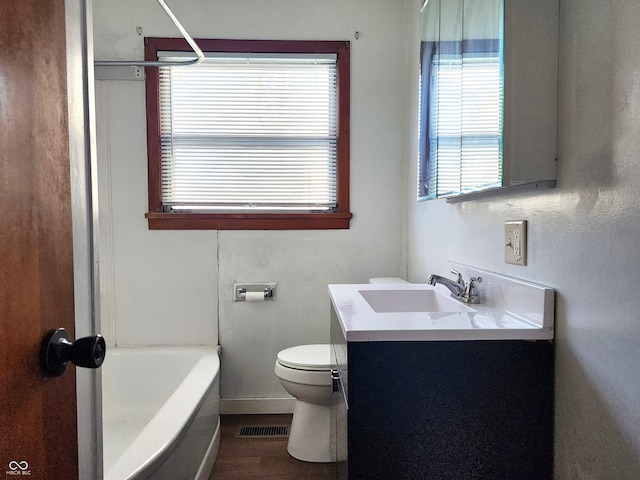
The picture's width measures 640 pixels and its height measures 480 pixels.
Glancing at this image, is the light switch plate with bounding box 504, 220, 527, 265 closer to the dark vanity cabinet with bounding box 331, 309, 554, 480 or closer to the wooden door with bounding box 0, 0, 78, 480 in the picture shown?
the dark vanity cabinet with bounding box 331, 309, 554, 480

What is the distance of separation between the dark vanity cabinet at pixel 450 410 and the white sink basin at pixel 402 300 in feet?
1.93

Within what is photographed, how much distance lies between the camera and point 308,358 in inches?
85.0

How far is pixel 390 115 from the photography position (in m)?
2.72

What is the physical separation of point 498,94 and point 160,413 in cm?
156

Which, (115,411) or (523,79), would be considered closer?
(523,79)

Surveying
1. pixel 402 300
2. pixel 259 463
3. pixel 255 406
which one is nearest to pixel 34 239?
pixel 402 300

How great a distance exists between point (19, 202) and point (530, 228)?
1.14 metres

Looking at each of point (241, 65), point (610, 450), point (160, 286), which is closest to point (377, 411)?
point (610, 450)

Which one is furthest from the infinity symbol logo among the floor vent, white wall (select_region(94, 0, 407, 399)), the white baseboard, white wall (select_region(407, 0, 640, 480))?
the white baseboard

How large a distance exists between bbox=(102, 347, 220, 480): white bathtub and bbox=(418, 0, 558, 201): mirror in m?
1.28

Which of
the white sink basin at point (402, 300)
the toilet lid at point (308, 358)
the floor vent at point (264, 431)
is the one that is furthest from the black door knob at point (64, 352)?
the floor vent at point (264, 431)

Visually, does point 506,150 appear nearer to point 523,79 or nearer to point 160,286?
point 523,79

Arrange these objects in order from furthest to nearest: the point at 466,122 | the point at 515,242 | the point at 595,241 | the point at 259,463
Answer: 1. the point at 259,463
2. the point at 466,122
3. the point at 515,242
4. the point at 595,241

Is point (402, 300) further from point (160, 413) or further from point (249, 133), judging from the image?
point (249, 133)
